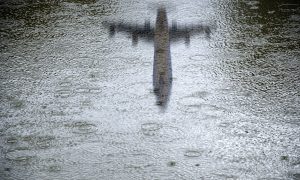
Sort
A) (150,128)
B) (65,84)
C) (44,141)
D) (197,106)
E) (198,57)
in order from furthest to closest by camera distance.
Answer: (198,57), (65,84), (197,106), (150,128), (44,141)

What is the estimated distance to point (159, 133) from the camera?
155 inches

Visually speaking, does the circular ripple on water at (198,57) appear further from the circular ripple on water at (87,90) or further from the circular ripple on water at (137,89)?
the circular ripple on water at (87,90)

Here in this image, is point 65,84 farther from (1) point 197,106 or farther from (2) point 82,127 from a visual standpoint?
(1) point 197,106

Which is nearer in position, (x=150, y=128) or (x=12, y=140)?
(x=12, y=140)

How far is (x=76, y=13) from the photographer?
21.1 ft

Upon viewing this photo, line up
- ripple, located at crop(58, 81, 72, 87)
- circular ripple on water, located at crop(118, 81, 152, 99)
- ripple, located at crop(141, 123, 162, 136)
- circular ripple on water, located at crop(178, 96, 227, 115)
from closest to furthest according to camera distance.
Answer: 1. ripple, located at crop(141, 123, 162, 136)
2. circular ripple on water, located at crop(178, 96, 227, 115)
3. circular ripple on water, located at crop(118, 81, 152, 99)
4. ripple, located at crop(58, 81, 72, 87)

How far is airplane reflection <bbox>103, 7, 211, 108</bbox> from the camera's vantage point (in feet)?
15.7

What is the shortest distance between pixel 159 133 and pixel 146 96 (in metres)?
0.62

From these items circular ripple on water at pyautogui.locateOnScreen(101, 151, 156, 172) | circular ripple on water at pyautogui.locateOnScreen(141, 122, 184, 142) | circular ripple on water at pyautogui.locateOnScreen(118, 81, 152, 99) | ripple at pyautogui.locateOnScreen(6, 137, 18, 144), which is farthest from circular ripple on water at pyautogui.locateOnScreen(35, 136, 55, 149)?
circular ripple on water at pyautogui.locateOnScreen(118, 81, 152, 99)

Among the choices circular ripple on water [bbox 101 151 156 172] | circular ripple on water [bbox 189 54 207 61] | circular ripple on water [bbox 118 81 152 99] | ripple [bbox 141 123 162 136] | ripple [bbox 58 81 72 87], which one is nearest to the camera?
circular ripple on water [bbox 101 151 156 172]

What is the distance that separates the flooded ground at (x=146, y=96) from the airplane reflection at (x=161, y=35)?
6 centimetres

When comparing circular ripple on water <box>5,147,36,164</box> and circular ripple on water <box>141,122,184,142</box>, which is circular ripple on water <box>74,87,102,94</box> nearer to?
circular ripple on water <box>141,122,184,142</box>

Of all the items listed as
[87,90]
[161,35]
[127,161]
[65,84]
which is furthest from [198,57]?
[127,161]

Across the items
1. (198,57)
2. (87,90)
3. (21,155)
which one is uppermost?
(198,57)
